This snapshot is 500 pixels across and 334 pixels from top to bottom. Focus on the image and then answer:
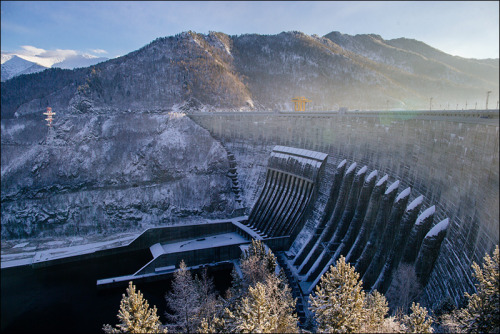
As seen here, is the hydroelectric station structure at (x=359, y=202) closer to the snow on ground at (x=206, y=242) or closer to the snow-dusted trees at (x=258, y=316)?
the snow on ground at (x=206, y=242)

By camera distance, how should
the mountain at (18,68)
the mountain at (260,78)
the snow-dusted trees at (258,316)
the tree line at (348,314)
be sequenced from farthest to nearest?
the mountain at (18,68)
the mountain at (260,78)
the snow-dusted trees at (258,316)
the tree line at (348,314)

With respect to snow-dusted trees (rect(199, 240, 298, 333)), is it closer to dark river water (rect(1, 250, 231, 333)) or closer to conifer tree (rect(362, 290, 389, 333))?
conifer tree (rect(362, 290, 389, 333))

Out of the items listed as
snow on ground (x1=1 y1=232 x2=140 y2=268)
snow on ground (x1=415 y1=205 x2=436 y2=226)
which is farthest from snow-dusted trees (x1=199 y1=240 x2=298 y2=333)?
snow on ground (x1=1 y1=232 x2=140 y2=268)

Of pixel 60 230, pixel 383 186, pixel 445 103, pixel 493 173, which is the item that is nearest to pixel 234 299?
pixel 383 186

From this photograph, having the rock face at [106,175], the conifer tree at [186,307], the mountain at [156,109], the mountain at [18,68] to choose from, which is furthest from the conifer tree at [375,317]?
the mountain at [18,68]

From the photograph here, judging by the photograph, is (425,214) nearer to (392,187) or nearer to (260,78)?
(392,187)

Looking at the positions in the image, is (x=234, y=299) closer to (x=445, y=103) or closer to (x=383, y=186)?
(x=383, y=186)
